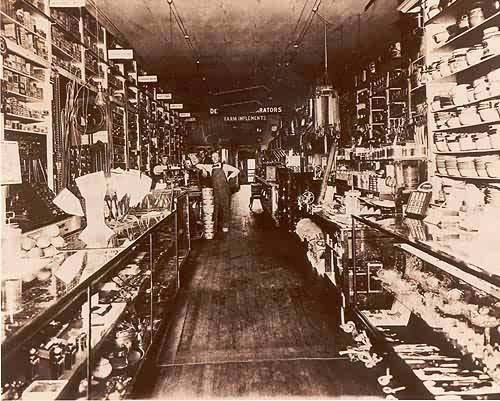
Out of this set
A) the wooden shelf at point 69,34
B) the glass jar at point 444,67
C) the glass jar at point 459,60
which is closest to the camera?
the glass jar at point 459,60

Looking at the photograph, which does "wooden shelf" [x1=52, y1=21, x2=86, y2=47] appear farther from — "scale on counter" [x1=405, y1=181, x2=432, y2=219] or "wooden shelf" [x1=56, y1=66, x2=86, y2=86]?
"scale on counter" [x1=405, y1=181, x2=432, y2=219]

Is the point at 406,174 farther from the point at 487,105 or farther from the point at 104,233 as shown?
the point at 104,233

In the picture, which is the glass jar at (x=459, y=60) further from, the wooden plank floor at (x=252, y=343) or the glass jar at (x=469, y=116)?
the wooden plank floor at (x=252, y=343)

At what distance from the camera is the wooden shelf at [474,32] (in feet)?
13.8

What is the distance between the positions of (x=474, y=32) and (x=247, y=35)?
15.1 ft

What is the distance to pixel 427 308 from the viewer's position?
115 inches

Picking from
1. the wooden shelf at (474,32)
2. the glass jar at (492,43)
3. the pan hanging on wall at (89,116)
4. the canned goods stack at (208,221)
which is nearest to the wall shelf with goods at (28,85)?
the pan hanging on wall at (89,116)

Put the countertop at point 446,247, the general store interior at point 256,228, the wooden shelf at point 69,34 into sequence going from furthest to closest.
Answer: the wooden shelf at point 69,34
the general store interior at point 256,228
the countertop at point 446,247

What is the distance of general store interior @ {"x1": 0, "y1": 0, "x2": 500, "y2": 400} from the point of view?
7.64 feet

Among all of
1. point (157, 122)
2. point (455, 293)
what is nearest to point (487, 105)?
point (455, 293)

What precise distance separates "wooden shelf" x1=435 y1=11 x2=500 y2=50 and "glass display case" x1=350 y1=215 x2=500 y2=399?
1.87 m

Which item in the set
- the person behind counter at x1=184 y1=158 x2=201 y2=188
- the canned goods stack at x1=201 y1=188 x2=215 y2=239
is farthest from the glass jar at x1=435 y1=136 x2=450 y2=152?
the person behind counter at x1=184 y1=158 x2=201 y2=188

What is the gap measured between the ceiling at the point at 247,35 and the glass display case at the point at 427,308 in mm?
4327

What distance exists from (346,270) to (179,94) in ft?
42.6
